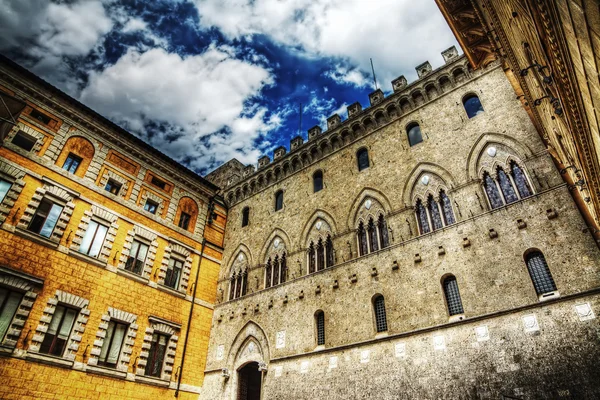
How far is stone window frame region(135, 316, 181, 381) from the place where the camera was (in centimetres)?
1459

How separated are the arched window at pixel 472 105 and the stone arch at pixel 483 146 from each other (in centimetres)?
118

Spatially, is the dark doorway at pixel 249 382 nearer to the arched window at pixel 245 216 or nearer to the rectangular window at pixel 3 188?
the arched window at pixel 245 216

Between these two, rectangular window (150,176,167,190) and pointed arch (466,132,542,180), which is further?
rectangular window (150,176,167,190)

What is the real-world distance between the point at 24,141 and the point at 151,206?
5702 millimetres

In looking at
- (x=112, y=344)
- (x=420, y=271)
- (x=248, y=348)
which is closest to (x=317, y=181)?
(x=420, y=271)

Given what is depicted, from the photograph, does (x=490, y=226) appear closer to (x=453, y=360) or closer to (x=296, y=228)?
(x=453, y=360)

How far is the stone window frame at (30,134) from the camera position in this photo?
13852mm

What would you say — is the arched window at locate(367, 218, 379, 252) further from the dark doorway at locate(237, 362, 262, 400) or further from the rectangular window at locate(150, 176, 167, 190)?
the rectangular window at locate(150, 176, 167, 190)

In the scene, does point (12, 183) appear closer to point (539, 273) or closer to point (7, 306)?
point (7, 306)

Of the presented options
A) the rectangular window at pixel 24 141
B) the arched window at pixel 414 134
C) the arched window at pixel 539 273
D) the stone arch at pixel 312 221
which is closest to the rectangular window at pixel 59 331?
the rectangular window at pixel 24 141

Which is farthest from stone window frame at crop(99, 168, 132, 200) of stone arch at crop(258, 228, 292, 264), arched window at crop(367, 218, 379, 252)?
arched window at crop(367, 218, 379, 252)

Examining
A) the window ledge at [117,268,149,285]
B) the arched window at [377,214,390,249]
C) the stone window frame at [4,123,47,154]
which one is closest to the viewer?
the arched window at [377,214,390,249]

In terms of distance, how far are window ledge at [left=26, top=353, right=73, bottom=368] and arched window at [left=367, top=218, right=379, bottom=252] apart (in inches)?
457

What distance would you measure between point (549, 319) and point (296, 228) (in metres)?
10.3
